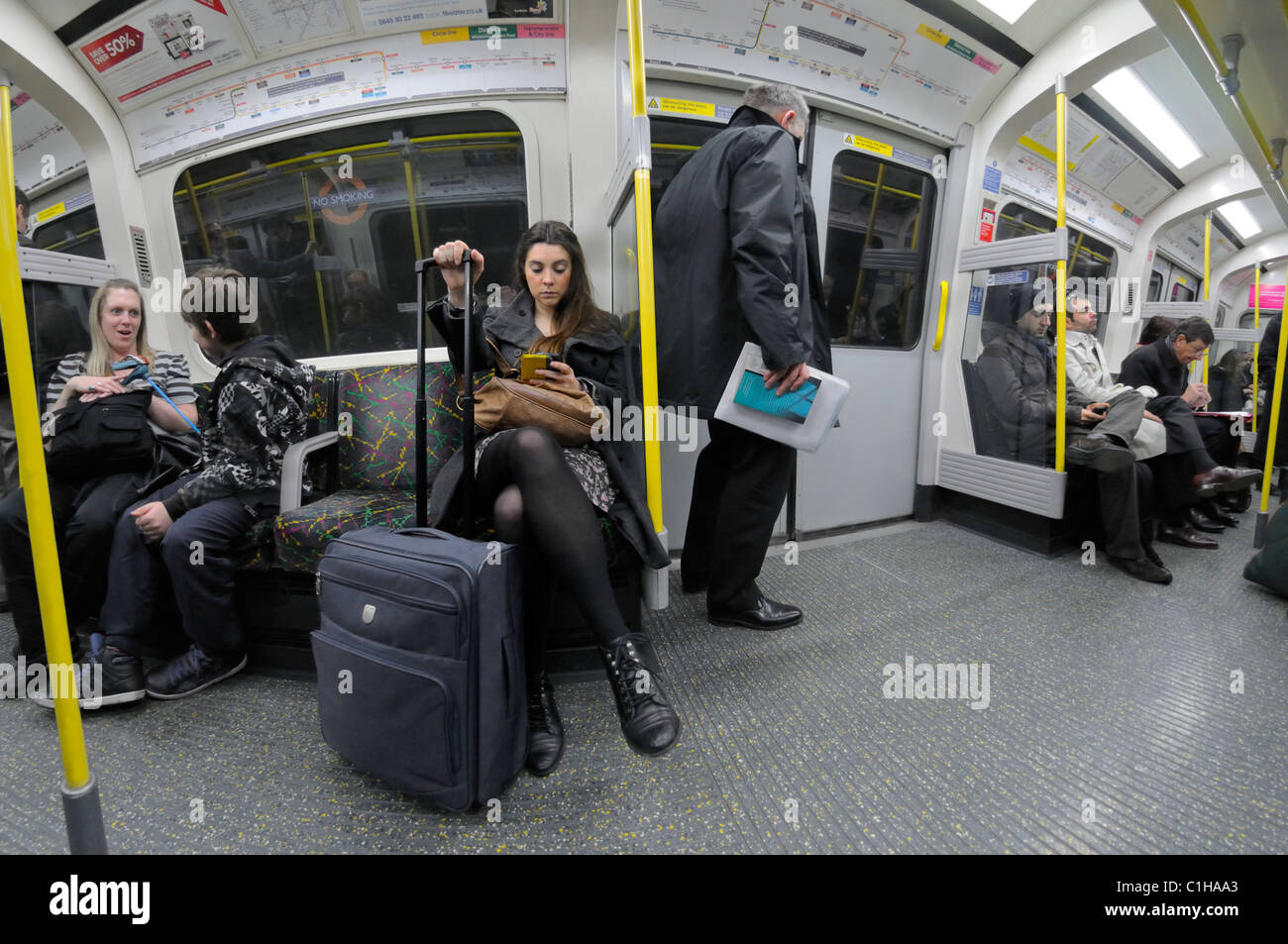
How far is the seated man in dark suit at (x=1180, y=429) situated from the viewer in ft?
10.3

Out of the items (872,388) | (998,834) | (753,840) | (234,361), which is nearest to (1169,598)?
(872,388)

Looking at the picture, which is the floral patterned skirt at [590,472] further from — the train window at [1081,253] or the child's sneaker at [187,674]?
the train window at [1081,253]

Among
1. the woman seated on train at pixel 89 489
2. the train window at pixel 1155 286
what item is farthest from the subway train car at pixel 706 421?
the train window at pixel 1155 286

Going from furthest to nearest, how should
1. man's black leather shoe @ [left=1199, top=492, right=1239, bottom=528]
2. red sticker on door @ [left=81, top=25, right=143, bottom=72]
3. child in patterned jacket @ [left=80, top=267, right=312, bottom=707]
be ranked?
man's black leather shoe @ [left=1199, top=492, right=1239, bottom=528]
red sticker on door @ [left=81, top=25, right=143, bottom=72]
child in patterned jacket @ [left=80, top=267, right=312, bottom=707]

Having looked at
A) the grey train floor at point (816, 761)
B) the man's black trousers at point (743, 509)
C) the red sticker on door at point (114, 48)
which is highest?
the red sticker on door at point (114, 48)

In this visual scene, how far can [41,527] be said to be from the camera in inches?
33.3

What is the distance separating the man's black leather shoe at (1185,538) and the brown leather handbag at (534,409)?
3777mm

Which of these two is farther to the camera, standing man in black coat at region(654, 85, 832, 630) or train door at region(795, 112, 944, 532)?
train door at region(795, 112, 944, 532)

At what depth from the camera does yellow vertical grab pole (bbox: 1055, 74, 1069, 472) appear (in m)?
2.69

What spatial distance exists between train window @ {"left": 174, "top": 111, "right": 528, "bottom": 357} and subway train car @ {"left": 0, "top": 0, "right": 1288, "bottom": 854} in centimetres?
2

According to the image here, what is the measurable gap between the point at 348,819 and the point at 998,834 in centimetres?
144

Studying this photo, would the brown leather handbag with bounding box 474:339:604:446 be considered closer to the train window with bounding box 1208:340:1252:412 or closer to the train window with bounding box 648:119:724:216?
the train window with bounding box 648:119:724:216
